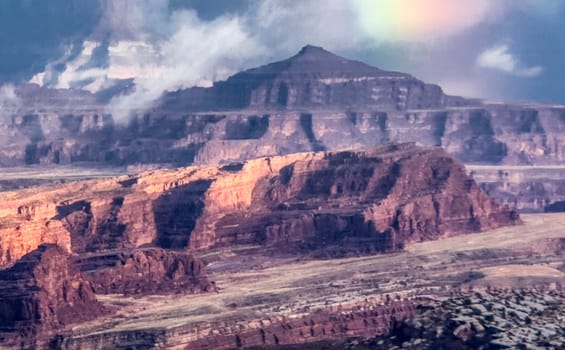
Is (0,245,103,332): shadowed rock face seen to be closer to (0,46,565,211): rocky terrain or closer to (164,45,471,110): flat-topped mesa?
(0,46,565,211): rocky terrain

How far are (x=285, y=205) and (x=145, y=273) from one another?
22409 millimetres

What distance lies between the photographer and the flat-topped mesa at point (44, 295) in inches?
2286

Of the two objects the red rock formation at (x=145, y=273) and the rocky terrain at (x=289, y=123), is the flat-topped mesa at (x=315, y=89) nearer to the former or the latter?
the rocky terrain at (x=289, y=123)

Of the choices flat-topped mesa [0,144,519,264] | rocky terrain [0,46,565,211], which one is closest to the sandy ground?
flat-topped mesa [0,144,519,264]

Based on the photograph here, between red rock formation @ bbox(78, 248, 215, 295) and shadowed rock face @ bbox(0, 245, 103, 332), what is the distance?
4024mm

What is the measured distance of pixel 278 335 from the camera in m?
59.5

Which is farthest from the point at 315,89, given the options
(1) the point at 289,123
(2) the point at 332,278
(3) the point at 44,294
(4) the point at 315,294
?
(3) the point at 44,294

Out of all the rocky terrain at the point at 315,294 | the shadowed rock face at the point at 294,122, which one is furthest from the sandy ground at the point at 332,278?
the shadowed rock face at the point at 294,122

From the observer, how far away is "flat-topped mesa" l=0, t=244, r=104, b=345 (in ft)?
190

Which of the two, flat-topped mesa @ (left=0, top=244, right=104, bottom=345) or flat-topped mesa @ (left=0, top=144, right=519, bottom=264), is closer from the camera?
flat-topped mesa @ (left=0, top=244, right=104, bottom=345)

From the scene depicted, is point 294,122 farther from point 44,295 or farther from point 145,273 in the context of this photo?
point 44,295

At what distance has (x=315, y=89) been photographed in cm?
15150

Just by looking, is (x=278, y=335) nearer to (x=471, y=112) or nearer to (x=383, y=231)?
(x=383, y=231)

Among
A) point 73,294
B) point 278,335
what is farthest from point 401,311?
point 73,294
